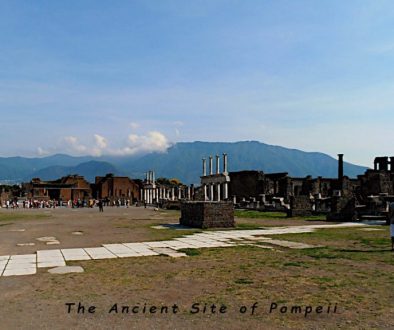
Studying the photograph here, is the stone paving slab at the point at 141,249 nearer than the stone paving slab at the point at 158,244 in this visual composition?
Yes

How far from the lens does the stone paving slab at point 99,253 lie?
11.9 meters

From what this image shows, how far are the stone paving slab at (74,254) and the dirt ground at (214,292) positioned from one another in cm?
68

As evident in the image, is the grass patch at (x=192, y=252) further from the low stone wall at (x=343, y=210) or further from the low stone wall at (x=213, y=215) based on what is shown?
the low stone wall at (x=343, y=210)

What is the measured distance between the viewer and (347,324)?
5668 millimetres

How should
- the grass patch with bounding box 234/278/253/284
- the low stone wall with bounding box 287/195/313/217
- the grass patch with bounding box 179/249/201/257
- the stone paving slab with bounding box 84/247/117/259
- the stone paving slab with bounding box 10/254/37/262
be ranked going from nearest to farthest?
the grass patch with bounding box 234/278/253/284
the stone paving slab with bounding box 10/254/37/262
the stone paving slab with bounding box 84/247/117/259
the grass patch with bounding box 179/249/201/257
the low stone wall with bounding box 287/195/313/217

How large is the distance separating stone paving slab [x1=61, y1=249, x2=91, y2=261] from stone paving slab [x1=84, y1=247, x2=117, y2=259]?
15cm

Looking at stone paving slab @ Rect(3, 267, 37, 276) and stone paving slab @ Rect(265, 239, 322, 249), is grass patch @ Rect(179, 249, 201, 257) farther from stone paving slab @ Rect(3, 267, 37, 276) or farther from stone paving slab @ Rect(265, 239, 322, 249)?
stone paving slab @ Rect(3, 267, 37, 276)

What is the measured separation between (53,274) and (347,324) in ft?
20.2

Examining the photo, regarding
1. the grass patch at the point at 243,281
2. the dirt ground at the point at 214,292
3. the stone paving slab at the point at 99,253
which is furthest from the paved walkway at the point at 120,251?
the grass patch at the point at 243,281

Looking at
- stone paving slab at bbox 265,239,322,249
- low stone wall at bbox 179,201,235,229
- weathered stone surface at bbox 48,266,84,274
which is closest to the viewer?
weathered stone surface at bbox 48,266,84,274

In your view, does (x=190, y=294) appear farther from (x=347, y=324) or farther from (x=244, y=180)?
(x=244, y=180)

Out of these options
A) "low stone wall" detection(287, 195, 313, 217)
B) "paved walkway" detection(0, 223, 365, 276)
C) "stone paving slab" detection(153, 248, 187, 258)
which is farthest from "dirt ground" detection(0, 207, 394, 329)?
"low stone wall" detection(287, 195, 313, 217)

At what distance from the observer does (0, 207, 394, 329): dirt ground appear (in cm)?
585

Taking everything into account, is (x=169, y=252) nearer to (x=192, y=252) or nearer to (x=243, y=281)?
(x=192, y=252)
